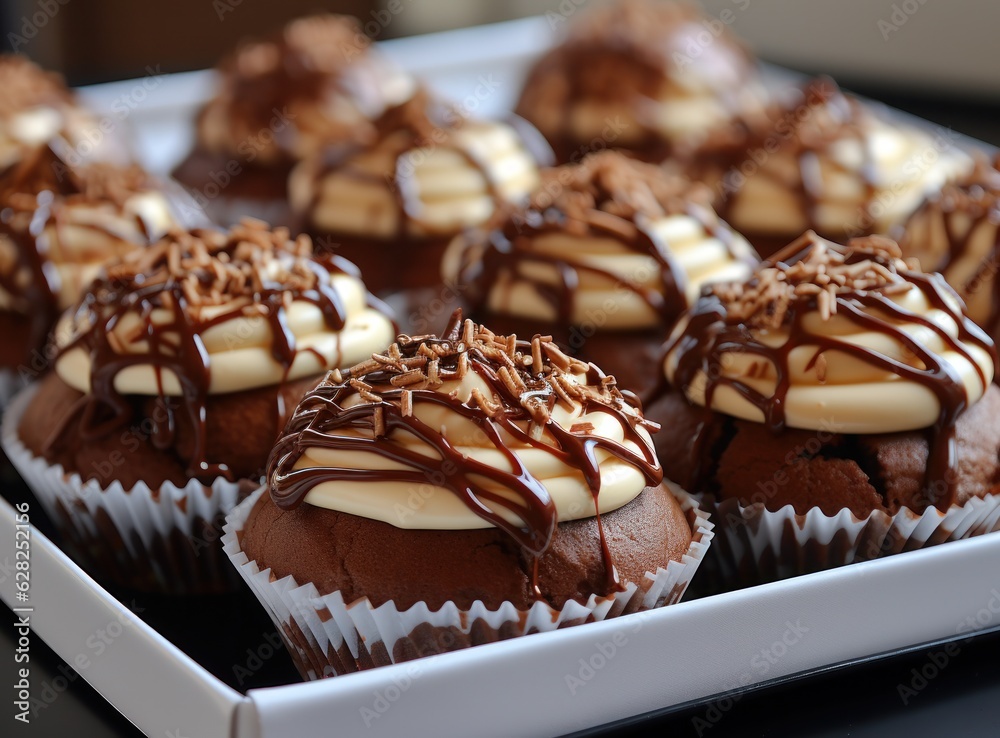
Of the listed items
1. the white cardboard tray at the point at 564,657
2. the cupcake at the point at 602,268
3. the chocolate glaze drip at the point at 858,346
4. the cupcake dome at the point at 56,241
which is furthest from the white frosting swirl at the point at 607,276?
the cupcake dome at the point at 56,241

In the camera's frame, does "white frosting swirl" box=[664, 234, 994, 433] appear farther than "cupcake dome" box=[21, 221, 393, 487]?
No

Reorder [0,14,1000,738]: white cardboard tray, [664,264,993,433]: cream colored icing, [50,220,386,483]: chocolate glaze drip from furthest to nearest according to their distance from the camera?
[50,220,386,483]: chocolate glaze drip
[664,264,993,433]: cream colored icing
[0,14,1000,738]: white cardboard tray

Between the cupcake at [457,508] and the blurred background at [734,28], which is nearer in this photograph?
the cupcake at [457,508]

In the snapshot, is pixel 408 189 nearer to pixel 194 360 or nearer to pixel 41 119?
pixel 194 360

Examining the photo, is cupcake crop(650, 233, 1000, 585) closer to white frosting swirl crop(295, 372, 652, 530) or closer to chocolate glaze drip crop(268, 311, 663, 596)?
chocolate glaze drip crop(268, 311, 663, 596)

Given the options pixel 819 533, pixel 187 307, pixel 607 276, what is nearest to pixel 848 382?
pixel 819 533

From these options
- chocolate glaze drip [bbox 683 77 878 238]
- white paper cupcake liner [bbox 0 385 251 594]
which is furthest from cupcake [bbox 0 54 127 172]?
chocolate glaze drip [bbox 683 77 878 238]

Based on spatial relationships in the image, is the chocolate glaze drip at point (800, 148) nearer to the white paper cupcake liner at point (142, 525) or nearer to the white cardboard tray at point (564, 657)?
the white cardboard tray at point (564, 657)
